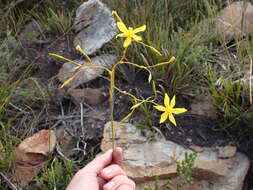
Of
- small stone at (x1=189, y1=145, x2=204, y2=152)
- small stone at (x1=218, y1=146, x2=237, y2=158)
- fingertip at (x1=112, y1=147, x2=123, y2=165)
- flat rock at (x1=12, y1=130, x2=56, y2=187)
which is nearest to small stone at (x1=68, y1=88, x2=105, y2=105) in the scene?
flat rock at (x1=12, y1=130, x2=56, y2=187)

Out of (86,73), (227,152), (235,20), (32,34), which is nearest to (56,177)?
(86,73)

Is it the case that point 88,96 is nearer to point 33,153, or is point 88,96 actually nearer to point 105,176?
point 33,153

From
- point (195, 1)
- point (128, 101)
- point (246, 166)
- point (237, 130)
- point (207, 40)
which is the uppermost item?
point (195, 1)

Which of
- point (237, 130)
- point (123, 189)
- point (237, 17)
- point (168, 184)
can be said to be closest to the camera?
point (123, 189)

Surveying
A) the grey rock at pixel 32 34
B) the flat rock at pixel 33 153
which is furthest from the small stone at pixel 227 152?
the grey rock at pixel 32 34

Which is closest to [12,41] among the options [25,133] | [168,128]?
[25,133]

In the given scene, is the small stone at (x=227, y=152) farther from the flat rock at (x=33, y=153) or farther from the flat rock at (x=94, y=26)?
the flat rock at (x=94, y=26)

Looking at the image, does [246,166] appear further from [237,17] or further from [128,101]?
[237,17]
